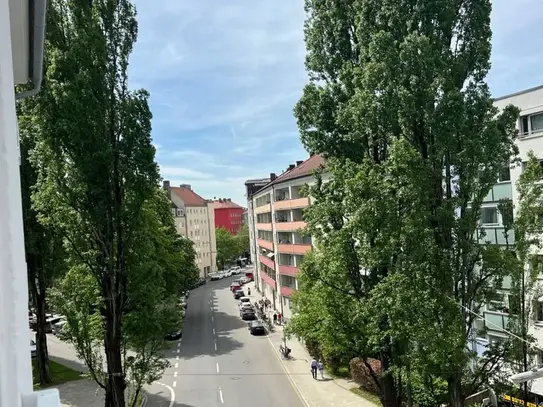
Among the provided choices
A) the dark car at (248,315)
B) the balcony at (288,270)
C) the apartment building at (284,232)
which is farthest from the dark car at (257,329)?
the balcony at (288,270)

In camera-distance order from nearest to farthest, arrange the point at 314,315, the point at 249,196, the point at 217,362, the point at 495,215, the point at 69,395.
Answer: the point at 314,315, the point at 495,215, the point at 69,395, the point at 217,362, the point at 249,196

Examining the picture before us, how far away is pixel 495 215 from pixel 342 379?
11346 millimetres

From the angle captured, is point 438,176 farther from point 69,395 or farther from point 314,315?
point 69,395

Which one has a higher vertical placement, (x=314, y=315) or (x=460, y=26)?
(x=460, y=26)

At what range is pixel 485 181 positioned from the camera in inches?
510

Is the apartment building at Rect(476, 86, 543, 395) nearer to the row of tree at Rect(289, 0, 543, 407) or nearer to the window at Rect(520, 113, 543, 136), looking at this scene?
the window at Rect(520, 113, 543, 136)

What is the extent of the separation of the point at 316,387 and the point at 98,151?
16.8 m

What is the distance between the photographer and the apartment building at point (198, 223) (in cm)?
8369

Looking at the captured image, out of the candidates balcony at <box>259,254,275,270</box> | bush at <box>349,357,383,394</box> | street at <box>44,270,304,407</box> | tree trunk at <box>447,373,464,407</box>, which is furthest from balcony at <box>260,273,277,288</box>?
tree trunk at <box>447,373,464,407</box>

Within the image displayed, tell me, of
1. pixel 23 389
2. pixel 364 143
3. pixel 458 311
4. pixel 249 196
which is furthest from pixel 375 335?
pixel 249 196

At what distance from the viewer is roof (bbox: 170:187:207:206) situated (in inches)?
3406

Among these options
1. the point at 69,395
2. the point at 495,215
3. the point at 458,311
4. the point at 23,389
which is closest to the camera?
the point at 23,389

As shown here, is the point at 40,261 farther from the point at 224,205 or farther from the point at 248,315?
the point at 224,205

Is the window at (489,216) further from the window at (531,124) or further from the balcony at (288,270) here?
the balcony at (288,270)
